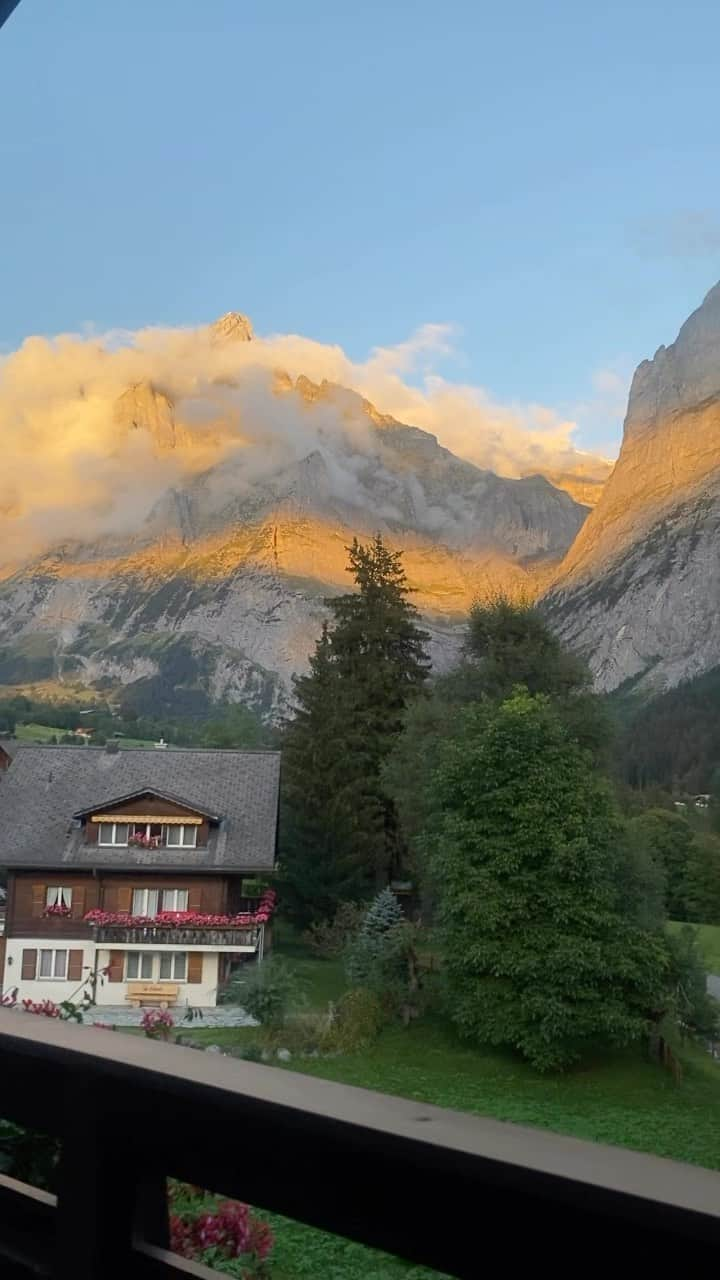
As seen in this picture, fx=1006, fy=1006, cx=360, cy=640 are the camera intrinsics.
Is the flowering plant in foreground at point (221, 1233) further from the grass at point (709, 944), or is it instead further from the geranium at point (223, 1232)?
the grass at point (709, 944)

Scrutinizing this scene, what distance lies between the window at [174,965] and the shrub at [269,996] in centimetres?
236

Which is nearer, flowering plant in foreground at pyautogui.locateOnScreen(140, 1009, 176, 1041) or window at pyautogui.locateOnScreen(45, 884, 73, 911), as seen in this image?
flowering plant in foreground at pyautogui.locateOnScreen(140, 1009, 176, 1041)

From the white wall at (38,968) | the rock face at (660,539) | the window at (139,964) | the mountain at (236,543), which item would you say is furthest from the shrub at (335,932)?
the rock face at (660,539)

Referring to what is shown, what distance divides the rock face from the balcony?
47473 millimetres

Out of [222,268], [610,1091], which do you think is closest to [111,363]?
[222,268]

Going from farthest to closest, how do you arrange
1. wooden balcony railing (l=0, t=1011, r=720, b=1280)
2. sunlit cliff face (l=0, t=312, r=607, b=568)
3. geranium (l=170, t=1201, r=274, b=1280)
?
sunlit cliff face (l=0, t=312, r=607, b=568)
geranium (l=170, t=1201, r=274, b=1280)
wooden balcony railing (l=0, t=1011, r=720, b=1280)

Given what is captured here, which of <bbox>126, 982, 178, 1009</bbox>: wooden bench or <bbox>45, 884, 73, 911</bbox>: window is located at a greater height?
<bbox>45, 884, 73, 911</bbox>: window

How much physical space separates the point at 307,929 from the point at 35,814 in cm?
542

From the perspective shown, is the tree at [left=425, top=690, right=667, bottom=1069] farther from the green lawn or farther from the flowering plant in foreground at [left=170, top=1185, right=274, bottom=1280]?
the flowering plant in foreground at [left=170, top=1185, right=274, bottom=1280]

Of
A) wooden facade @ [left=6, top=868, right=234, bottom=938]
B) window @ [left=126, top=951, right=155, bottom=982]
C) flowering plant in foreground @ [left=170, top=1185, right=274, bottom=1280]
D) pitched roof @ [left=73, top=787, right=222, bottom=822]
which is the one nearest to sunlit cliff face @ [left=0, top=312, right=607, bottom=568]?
pitched roof @ [left=73, top=787, right=222, bottom=822]

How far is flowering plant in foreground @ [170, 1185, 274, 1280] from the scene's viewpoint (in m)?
1.58

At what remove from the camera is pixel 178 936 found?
553 inches

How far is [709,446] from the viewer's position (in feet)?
257

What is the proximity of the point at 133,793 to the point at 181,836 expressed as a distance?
0.94m
